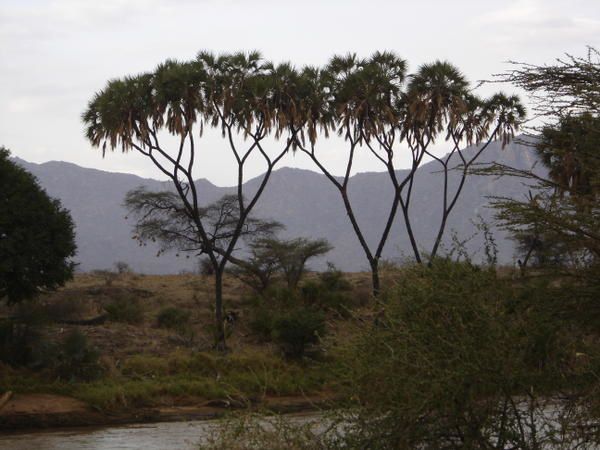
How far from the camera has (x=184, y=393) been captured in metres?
26.7

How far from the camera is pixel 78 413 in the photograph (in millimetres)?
24484

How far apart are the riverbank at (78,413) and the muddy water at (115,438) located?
0.56m

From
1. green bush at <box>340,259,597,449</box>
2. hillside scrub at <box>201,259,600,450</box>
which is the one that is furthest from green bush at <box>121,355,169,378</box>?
green bush at <box>340,259,597,449</box>

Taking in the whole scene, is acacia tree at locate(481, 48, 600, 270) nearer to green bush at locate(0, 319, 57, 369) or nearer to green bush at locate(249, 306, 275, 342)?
green bush at locate(0, 319, 57, 369)

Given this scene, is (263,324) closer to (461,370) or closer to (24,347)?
(24,347)

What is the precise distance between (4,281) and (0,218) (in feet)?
5.21

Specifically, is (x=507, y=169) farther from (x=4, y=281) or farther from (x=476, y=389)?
(x=4, y=281)

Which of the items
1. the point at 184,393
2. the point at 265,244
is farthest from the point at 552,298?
the point at 265,244

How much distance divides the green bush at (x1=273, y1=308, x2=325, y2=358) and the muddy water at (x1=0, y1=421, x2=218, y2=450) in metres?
6.52

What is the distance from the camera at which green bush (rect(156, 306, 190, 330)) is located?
119ft

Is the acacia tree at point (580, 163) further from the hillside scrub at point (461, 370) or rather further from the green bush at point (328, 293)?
the green bush at point (328, 293)

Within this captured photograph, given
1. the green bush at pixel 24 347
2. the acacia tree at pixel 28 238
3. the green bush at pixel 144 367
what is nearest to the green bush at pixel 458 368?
the acacia tree at pixel 28 238

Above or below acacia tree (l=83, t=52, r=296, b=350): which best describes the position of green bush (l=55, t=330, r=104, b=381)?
below

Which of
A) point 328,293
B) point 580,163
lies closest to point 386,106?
point 328,293
